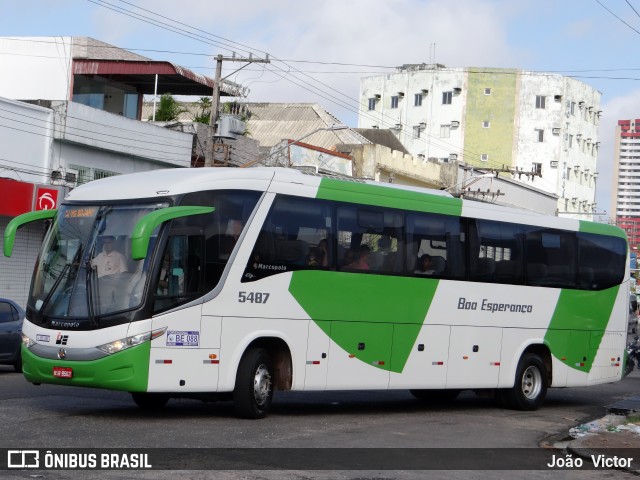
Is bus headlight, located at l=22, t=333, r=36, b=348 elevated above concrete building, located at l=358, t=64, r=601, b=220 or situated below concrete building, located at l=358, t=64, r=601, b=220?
below

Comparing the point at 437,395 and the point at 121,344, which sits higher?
the point at 121,344

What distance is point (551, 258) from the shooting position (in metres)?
19.9

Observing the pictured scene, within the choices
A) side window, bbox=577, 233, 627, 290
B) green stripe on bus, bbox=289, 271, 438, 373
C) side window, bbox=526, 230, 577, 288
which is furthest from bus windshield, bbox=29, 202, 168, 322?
side window, bbox=577, 233, 627, 290

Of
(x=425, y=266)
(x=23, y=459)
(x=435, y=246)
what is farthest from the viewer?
(x=435, y=246)

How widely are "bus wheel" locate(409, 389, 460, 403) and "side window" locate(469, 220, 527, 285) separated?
245cm

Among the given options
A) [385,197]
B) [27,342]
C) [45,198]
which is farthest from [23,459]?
[45,198]

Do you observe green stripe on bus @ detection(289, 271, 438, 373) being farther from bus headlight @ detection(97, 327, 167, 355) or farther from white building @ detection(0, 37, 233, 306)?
white building @ detection(0, 37, 233, 306)

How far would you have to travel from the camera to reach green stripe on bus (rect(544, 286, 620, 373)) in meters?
20.1

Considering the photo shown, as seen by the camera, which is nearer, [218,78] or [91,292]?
[91,292]

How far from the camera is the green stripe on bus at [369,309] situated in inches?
625

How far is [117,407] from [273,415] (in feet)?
7.17

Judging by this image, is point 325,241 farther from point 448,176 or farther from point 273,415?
point 448,176

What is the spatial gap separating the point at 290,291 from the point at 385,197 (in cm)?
256

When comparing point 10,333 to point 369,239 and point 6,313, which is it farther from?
point 369,239
